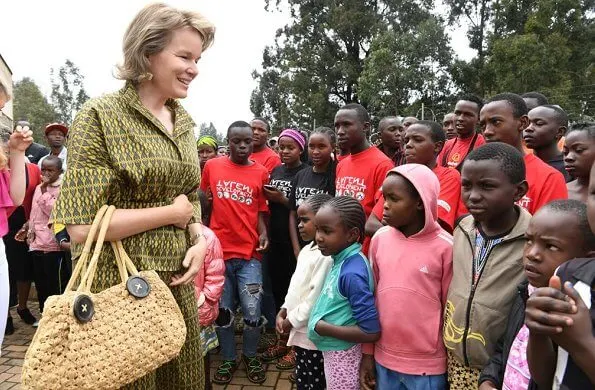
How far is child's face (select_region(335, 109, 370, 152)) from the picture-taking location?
3811 millimetres

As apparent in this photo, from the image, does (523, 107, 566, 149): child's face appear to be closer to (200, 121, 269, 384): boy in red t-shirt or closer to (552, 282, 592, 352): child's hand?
(200, 121, 269, 384): boy in red t-shirt

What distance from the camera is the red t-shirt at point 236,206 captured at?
3.94 metres

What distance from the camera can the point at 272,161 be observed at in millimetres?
5273

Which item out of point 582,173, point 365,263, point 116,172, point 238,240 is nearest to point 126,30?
point 116,172

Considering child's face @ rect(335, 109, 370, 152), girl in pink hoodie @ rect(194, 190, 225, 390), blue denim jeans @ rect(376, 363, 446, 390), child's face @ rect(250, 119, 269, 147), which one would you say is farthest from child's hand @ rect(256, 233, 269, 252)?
blue denim jeans @ rect(376, 363, 446, 390)

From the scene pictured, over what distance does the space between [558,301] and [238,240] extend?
10.3 ft

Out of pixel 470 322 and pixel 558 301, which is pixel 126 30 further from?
pixel 470 322

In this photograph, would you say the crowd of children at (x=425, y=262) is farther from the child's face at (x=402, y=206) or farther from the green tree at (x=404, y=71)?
the green tree at (x=404, y=71)

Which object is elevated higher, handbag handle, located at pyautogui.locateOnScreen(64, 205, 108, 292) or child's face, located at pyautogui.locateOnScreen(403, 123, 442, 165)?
child's face, located at pyautogui.locateOnScreen(403, 123, 442, 165)

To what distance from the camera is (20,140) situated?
102 inches

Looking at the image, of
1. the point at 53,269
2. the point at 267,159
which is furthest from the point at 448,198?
the point at 53,269

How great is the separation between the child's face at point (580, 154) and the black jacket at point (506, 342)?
145cm

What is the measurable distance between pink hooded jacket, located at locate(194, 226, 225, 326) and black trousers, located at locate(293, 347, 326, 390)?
76 centimetres

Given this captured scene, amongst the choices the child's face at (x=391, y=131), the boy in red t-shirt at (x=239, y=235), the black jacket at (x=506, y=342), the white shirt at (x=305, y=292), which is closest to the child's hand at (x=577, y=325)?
the black jacket at (x=506, y=342)
